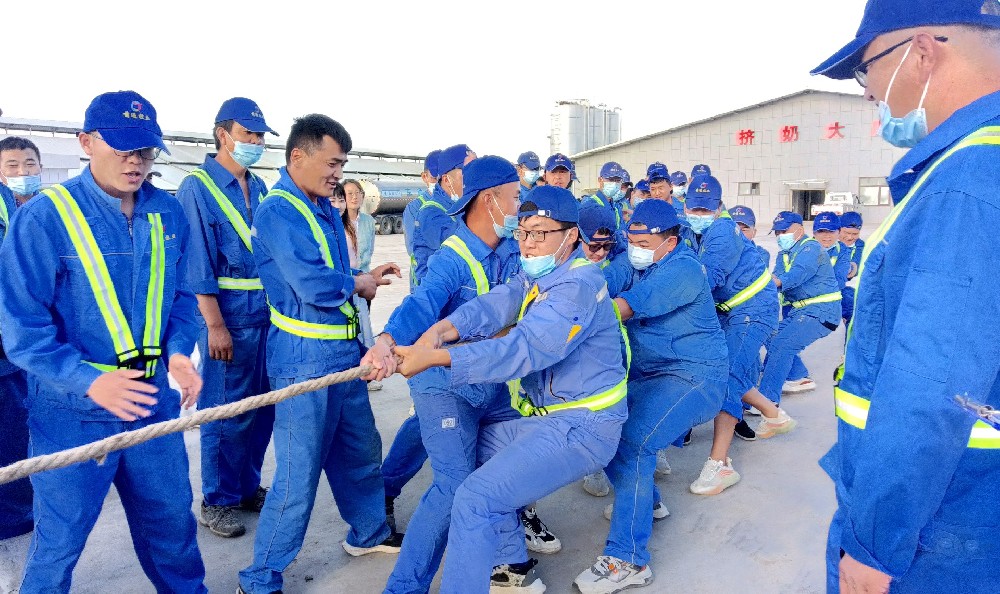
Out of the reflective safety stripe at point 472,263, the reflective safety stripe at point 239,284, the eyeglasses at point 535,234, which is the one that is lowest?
the reflective safety stripe at point 239,284

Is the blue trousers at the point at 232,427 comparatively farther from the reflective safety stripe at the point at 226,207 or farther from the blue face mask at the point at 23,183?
the blue face mask at the point at 23,183

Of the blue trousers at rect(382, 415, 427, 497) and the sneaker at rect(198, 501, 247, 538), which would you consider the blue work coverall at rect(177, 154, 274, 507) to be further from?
the blue trousers at rect(382, 415, 427, 497)

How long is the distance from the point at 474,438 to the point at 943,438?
7.05ft

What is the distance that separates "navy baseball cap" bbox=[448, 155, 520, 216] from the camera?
3.21 metres

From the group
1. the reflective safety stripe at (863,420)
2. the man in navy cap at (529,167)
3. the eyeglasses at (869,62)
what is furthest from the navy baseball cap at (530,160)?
the reflective safety stripe at (863,420)

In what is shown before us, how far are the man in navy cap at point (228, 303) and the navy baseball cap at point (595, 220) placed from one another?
7.08 feet

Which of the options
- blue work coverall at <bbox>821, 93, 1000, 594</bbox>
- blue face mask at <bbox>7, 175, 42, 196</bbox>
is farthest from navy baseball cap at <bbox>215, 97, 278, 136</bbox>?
blue work coverall at <bbox>821, 93, 1000, 594</bbox>

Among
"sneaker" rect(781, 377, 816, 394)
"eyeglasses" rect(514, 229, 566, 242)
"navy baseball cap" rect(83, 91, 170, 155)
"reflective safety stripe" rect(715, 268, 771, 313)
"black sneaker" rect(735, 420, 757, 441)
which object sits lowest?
"sneaker" rect(781, 377, 816, 394)

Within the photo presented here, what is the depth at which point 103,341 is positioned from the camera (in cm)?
247

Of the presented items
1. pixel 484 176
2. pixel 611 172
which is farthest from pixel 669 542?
pixel 611 172

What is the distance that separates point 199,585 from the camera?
2789mm

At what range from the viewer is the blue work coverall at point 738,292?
4918 millimetres

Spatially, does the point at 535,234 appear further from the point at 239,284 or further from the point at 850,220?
the point at 850,220

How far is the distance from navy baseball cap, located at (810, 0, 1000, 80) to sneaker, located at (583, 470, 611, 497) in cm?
320
